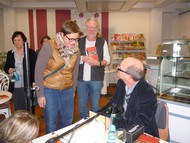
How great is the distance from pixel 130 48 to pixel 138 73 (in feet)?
16.7

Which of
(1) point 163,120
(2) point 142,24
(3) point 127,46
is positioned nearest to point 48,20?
(3) point 127,46

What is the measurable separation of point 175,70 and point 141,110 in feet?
4.18

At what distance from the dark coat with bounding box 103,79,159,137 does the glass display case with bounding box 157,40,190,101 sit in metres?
1.01

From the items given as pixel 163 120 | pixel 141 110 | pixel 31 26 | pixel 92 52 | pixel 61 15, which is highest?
pixel 61 15

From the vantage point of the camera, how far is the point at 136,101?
1565mm

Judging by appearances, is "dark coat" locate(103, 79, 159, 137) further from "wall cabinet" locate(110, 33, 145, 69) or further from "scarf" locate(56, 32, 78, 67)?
"wall cabinet" locate(110, 33, 145, 69)

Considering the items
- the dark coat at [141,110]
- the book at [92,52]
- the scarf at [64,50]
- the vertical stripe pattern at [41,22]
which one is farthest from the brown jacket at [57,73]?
the vertical stripe pattern at [41,22]

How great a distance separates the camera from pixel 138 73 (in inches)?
64.3

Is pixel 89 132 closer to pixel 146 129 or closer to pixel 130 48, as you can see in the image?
pixel 146 129

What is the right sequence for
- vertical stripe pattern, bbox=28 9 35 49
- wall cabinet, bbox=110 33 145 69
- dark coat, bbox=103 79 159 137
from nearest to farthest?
1. dark coat, bbox=103 79 159 137
2. wall cabinet, bbox=110 33 145 69
3. vertical stripe pattern, bbox=28 9 35 49

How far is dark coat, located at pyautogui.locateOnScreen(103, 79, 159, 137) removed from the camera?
1.49 meters

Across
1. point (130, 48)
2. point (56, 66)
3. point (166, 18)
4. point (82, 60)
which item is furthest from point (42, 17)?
point (56, 66)

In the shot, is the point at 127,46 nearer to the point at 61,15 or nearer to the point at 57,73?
the point at 61,15

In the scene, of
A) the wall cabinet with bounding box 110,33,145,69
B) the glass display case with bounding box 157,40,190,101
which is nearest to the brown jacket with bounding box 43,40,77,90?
the glass display case with bounding box 157,40,190,101
